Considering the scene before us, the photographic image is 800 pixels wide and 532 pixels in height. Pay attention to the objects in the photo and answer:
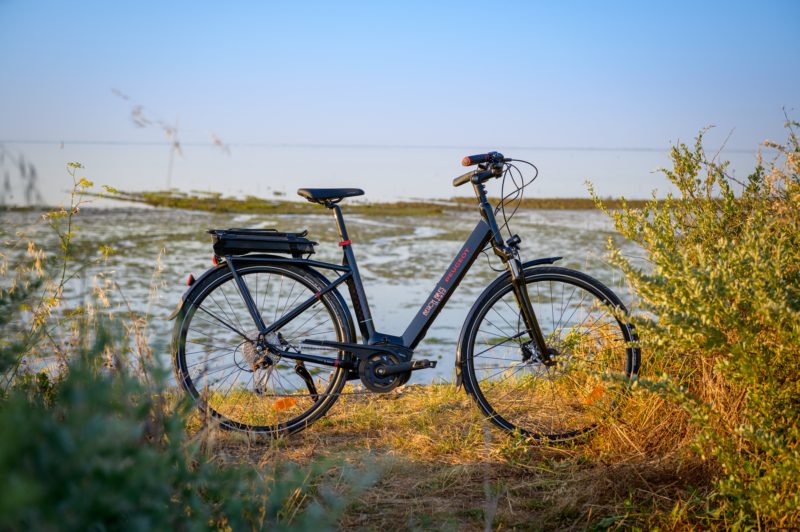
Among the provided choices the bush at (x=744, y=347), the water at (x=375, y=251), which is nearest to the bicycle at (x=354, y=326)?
the water at (x=375, y=251)

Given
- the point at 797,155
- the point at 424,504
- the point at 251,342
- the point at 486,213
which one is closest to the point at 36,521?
the point at 424,504

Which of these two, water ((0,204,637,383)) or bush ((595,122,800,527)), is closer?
bush ((595,122,800,527))

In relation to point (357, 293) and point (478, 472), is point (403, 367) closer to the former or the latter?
point (357, 293)

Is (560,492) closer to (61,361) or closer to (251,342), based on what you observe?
(251,342)

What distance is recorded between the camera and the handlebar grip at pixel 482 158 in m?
3.44

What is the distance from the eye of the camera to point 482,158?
3473 mm

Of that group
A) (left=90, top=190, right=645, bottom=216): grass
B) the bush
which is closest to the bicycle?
the bush

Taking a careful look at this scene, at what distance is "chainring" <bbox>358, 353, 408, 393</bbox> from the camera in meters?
3.45

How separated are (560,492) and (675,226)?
160cm

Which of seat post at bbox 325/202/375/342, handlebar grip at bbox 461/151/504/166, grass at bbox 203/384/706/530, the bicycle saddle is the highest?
handlebar grip at bbox 461/151/504/166

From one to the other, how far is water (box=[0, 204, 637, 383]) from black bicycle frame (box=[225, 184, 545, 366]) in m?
0.45

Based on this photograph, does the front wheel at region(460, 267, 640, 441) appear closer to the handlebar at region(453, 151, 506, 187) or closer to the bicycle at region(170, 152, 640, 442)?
the bicycle at region(170, 152, 640, 442)

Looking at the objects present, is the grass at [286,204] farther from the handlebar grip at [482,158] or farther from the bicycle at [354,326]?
the handlebar grip at [482,158]

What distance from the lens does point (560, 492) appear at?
2764mm
